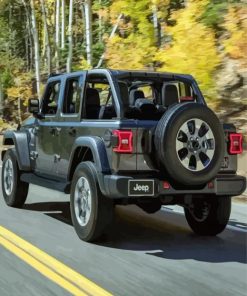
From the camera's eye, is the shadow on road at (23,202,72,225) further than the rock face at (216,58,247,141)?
No

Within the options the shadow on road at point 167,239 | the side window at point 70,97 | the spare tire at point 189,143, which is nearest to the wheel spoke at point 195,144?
the spare tire at point 189,143

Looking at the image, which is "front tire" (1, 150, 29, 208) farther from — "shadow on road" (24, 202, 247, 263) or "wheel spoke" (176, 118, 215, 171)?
"wheel spoke" (176, 118, 215, 171)

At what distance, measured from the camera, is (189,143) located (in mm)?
6777

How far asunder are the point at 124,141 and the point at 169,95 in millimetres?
1707

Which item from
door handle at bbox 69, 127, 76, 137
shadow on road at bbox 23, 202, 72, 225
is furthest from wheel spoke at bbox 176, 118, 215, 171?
shadow on road at bbox 23, 202, 72, 225

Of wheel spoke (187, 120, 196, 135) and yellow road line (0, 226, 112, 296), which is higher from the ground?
wheel spoke (187, 120, 196, 135)

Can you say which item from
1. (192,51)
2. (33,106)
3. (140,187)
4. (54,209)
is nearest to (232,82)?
(192,51)

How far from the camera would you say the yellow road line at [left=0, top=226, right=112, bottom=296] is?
5219 millimetres

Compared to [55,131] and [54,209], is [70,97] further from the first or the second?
[54,209]

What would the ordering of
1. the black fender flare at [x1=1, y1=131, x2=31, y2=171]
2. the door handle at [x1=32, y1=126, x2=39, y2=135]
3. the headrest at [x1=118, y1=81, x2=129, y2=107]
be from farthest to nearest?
the black fender flare at [x1=1, y1=131, x2=31, y2=171] → the door handle at [x1=32, y1=126, x2=39, y2=135] → the headrest at [x1=118, y1=81, x2=129, y2=107]

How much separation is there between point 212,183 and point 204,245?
0.77m

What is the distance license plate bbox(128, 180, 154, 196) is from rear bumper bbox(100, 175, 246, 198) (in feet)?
0.04

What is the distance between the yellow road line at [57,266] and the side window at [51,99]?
239 cm

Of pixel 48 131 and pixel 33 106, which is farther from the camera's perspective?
pixel 33 106
